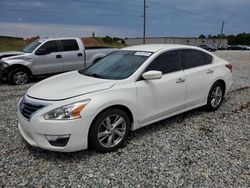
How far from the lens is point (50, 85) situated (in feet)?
13.1

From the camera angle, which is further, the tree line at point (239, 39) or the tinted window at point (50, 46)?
the tree line at point (239, 39)

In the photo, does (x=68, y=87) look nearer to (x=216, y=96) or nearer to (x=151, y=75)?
(x=151, y=75)

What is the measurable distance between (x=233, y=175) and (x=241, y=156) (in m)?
0.60

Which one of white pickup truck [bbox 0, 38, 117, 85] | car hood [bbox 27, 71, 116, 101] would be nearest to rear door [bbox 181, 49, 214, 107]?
car hood [bbox 27, 71, 116, 101]

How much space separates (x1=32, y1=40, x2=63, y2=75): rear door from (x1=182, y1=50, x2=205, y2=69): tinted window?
5.97 metres

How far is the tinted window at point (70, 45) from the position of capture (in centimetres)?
991

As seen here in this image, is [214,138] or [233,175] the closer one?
[233,175]

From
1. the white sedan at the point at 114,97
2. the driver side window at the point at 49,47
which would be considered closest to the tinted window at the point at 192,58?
the white sedan at the point at 114,97

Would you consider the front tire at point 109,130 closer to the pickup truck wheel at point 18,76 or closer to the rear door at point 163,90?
the rear door at point 163,90

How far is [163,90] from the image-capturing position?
14.1ft

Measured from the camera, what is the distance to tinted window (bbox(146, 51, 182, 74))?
4355 mm

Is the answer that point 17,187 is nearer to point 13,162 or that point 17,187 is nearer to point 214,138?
point 13,162

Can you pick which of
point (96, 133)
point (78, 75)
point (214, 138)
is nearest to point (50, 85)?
point (78, 75)

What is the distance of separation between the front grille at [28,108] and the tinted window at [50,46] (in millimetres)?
6219
